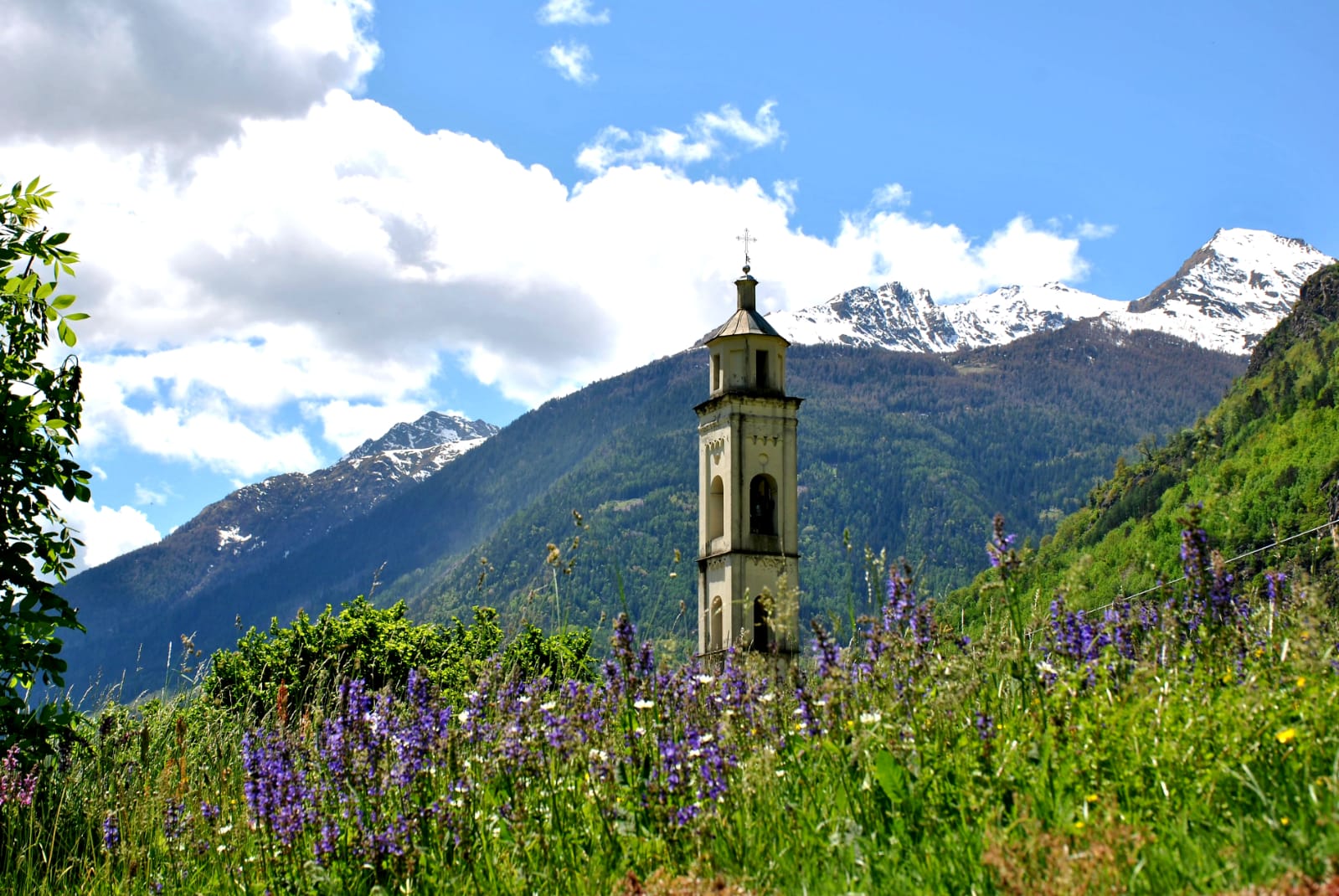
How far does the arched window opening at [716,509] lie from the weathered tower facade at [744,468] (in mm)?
23

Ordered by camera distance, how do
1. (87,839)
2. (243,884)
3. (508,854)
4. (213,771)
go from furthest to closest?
(213,771)
(87,839)
(243,884)
(508,854)

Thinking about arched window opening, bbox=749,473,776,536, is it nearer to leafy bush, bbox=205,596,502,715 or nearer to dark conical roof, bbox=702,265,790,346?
dark conical roof, bbox=702,265,790,346

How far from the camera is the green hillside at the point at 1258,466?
9506 cm

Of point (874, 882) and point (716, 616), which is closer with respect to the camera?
point (874, 882)

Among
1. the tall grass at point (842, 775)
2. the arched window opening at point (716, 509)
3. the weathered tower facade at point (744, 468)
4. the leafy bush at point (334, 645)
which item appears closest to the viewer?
the tall grass at point (842, 775)

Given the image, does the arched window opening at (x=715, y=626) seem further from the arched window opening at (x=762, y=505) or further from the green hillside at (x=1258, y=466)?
the green hillside at (x=1258, y=466)

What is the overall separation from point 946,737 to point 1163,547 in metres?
101

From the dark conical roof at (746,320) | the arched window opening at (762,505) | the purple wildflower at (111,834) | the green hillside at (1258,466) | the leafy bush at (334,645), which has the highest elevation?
the green hillside at (1258,466)

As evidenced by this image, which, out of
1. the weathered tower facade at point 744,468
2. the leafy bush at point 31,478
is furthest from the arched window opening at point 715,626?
the leafy bush at point 31,478

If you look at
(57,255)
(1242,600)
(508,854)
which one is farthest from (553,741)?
(57,255)

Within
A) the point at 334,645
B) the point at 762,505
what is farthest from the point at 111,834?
the point at 762,505

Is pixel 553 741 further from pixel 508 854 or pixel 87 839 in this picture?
pixel 87 839

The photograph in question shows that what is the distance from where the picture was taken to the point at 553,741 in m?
6.05

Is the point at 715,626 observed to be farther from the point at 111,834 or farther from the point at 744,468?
the point at 111,834
